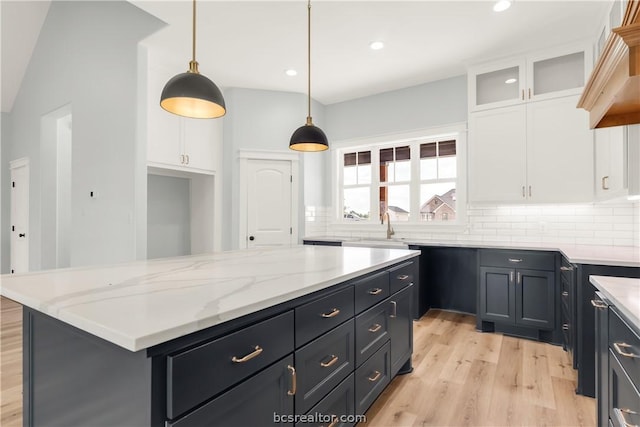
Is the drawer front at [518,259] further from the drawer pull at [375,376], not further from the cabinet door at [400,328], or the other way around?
the drawer pull at [375,376]

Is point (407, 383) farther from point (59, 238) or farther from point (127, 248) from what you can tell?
point (59, 238)

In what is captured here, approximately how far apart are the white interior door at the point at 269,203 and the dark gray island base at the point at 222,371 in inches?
117

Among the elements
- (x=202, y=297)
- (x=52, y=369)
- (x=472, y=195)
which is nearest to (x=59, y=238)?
(x=52, y=369)

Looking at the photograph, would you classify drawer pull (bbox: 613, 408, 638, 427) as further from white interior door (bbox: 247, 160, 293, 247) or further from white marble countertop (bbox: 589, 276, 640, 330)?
white interior door (bbox: 247, 160, 293, 247)

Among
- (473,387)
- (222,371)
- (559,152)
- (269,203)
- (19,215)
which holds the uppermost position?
(559,152)

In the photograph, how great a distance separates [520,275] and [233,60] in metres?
3.79

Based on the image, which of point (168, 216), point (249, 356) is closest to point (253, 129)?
point (168, 216)

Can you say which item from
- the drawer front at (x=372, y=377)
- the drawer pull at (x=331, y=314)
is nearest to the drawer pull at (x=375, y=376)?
the drawer front at (x=372, y=377)

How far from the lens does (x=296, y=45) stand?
3465mm

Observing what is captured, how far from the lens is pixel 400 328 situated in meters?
2.31

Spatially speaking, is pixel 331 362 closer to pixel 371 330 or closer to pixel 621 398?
pixel 371 330

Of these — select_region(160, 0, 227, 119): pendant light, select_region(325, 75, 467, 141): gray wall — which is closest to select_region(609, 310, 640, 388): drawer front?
select_region(160, 0, 227, 119): pendant light

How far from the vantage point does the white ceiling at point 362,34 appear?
2.81 m

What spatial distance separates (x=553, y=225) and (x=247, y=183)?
145 inches
